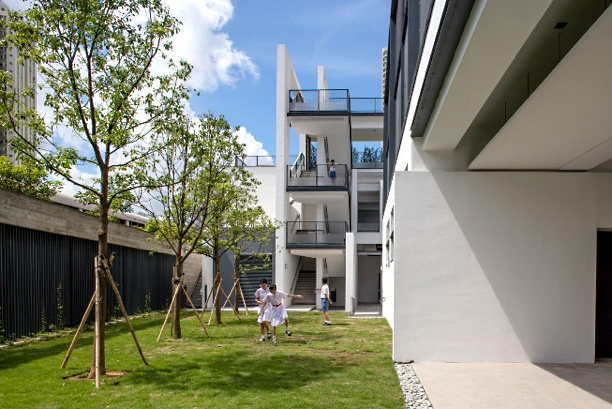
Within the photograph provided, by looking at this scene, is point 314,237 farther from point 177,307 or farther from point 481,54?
point 481,54

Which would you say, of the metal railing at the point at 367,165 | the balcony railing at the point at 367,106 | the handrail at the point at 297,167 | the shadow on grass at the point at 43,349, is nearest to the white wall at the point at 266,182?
the handrail at the point at 297,167

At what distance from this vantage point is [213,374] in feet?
26.9

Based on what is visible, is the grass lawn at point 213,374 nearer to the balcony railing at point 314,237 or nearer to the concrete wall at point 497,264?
the concrete wall at point 497,264

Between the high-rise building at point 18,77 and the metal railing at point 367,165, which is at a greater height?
the metal railing at point 367,165

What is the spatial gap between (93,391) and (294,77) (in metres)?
21.6

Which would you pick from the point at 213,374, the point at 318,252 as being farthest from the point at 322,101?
the point at 213,374

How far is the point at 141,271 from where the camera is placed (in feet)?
71.2

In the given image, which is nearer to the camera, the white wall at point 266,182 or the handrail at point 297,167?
the handrail at point 297,167

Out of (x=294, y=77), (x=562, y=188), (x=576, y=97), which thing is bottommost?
(x=562, y=188)

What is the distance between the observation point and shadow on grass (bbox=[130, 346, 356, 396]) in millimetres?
7441

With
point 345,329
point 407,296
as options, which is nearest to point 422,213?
point 407,296

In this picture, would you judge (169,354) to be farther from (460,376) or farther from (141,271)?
(141,271)

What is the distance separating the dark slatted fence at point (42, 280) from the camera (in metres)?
12.1

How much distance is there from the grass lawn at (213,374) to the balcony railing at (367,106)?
18824 millimetres
